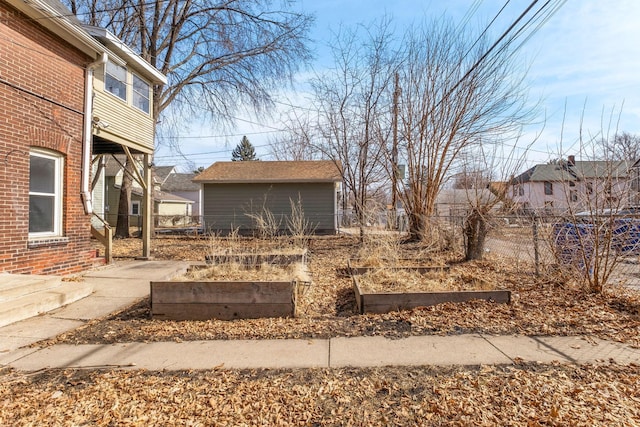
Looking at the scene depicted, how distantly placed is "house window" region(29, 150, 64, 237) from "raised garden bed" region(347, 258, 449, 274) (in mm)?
A: 5878

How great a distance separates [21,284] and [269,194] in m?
13.3

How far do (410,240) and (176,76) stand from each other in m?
12.8

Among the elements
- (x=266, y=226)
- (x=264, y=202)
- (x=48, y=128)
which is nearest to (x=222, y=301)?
(x=266, y=226)

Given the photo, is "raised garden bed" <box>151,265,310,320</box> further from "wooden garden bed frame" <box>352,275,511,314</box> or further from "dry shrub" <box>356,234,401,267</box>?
"dry shrub" <box>356,234,401,267</box>

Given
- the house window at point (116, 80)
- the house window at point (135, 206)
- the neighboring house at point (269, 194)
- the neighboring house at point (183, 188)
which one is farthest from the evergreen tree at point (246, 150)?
the house window at point (116, 80)

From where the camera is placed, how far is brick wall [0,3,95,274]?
560 cm

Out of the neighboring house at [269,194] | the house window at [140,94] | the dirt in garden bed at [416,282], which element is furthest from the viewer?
the neighboring house at [269,194]

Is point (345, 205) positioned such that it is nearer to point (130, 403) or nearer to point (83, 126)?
point (83, 126)

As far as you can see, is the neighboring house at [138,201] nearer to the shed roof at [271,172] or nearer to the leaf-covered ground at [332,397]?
the shed roof at [271,172]

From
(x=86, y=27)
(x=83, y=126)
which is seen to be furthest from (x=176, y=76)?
(x=83, y=126)

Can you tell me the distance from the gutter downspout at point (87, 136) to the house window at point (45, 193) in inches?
19.0

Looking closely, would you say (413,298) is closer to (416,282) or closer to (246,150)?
(416,282)

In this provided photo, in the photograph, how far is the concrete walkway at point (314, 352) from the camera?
126 inches

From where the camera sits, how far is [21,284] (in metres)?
5.04
